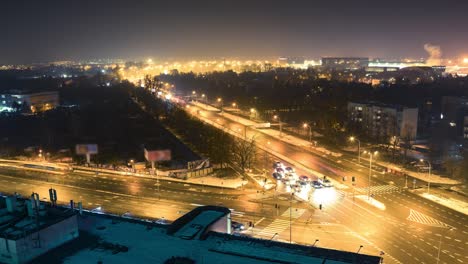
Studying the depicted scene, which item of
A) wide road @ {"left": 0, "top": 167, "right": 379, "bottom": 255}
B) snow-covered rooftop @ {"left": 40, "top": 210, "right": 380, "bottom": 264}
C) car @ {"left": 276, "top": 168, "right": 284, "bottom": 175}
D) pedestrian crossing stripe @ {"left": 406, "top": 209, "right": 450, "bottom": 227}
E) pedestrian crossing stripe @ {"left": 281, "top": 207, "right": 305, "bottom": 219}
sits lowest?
pedestrian crossing stripe @ {"left": 406, "top": 209, "right": 450, "bottom": 227}

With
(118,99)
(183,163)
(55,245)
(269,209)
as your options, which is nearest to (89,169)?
(183,163)

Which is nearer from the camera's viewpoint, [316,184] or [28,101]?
[316,184]

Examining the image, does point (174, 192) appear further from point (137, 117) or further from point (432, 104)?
point (432, 104)

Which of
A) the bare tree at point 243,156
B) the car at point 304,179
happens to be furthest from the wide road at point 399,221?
the bare tree at point 243,156

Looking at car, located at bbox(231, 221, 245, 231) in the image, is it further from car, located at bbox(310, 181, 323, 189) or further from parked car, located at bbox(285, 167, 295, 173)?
parked car, located at bbox(285, 167, 295, 173)

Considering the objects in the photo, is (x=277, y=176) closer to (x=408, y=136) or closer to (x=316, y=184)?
(x=316, y=184)

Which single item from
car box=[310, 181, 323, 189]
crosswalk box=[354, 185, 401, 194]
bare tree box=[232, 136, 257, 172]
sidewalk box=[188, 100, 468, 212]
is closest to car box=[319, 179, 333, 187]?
car box=[310, 181, 323, 189]

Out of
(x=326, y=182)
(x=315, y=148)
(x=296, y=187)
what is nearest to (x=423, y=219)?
(x=326, y=182)
